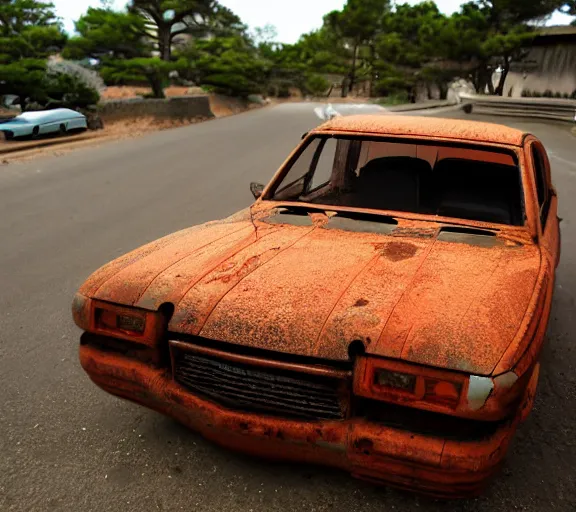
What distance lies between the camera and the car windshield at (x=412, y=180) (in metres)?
3.30

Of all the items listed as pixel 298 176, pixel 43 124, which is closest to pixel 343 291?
pixel 298 176

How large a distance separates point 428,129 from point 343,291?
5.57 ft

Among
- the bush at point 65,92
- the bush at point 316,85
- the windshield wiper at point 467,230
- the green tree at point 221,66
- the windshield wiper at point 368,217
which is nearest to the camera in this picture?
the windshield wiper at point 467,230

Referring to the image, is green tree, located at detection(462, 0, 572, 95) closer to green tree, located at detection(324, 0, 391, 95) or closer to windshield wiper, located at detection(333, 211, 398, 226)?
green tree, located at detection(324, 0, 391, 95)

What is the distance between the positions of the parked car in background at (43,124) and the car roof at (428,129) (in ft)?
45.0

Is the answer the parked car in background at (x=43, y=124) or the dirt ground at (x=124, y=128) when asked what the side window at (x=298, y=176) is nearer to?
the dirt ground at (x=124, y=128)

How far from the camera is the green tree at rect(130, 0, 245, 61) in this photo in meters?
32.2

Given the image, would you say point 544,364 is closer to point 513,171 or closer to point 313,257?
point 513,171

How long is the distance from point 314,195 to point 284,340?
1.81m

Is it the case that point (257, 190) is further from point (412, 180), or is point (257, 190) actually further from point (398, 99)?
point (398, 99)

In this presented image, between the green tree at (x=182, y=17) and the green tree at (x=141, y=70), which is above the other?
the green tree at (x=182, y=17)

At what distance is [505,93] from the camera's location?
115 ft

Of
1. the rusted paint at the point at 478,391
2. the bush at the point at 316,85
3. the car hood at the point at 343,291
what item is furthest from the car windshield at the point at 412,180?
the bush at the point at 316,85

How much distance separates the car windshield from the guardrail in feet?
61.0
